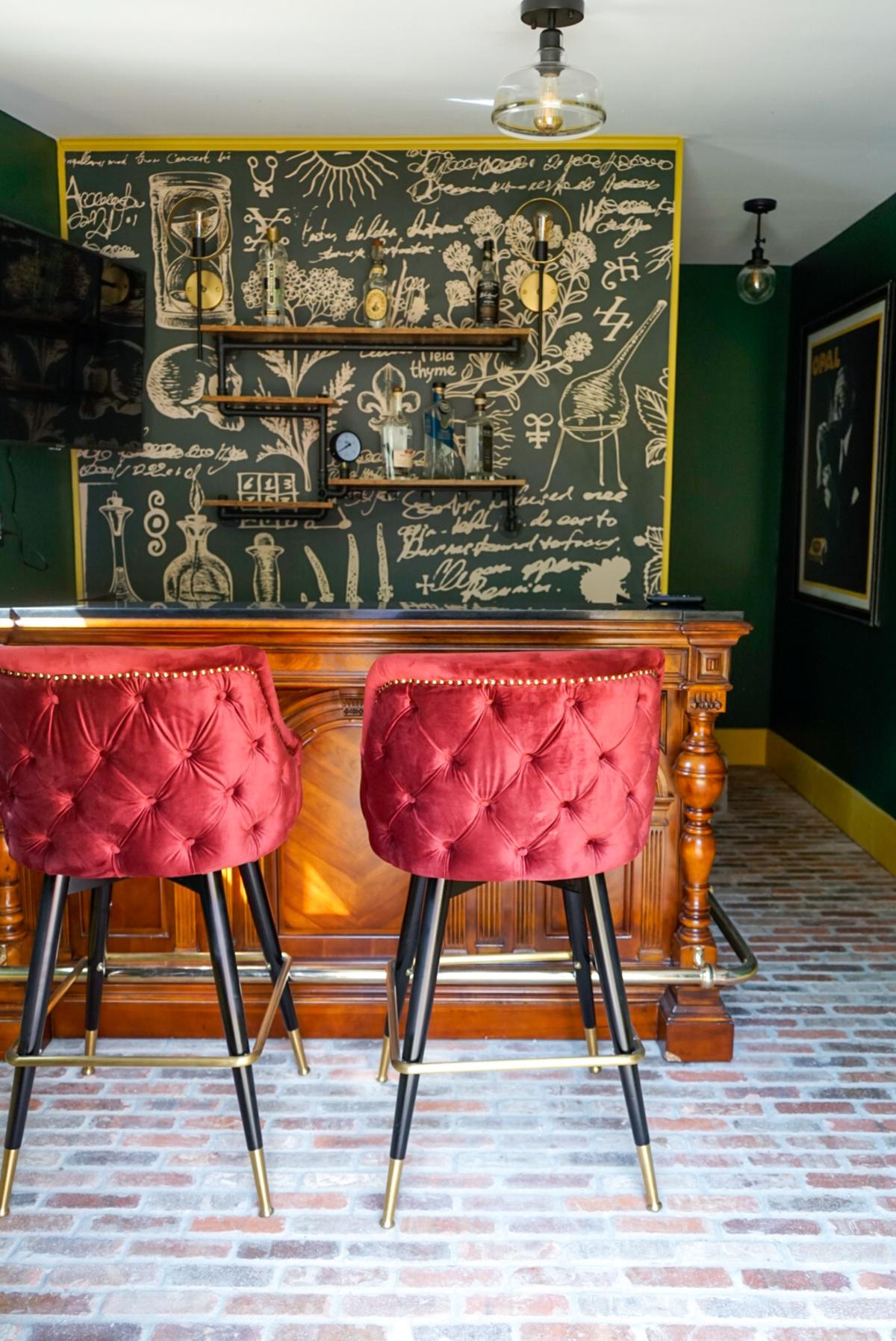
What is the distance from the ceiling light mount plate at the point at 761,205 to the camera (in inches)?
188

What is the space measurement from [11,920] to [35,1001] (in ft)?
2.02

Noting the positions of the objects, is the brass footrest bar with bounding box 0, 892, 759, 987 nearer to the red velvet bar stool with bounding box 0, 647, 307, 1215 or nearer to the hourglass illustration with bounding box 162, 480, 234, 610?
the red velvet bar stool with bounding box 0, 647, 307, 1215

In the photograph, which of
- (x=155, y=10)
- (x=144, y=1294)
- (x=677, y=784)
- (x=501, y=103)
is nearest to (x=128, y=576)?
(x=155, y=10)

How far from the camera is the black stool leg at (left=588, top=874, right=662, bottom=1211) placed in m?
2.12

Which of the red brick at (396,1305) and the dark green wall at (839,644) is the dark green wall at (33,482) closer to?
the red brick at (396,1305)

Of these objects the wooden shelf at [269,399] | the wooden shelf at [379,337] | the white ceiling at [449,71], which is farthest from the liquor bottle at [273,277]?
the white ceiling at [449,71]

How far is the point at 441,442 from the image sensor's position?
4.28 meters

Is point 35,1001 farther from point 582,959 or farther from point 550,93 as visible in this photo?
point 550,93

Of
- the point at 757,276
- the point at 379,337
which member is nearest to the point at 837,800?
the point at 757,276

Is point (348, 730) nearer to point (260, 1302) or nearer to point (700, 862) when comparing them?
point (700, 862)

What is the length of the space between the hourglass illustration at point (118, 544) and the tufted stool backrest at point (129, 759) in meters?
2.43

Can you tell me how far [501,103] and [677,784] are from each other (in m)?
1.79

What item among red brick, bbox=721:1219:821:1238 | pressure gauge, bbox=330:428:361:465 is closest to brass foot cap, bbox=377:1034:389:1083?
red brick, bbox=721:1219:821:1238

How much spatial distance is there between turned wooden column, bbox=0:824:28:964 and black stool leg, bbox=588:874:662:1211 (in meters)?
1.41
